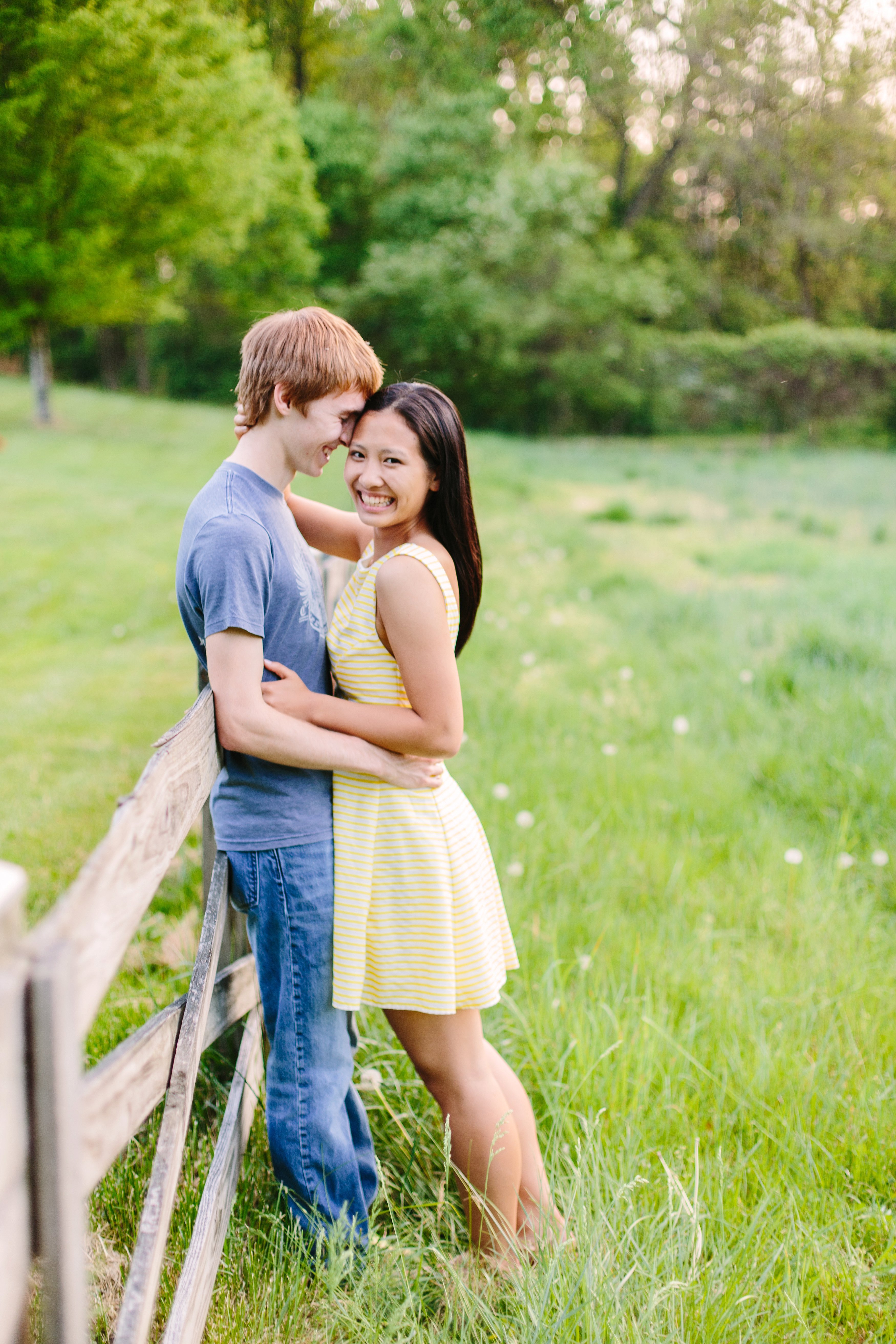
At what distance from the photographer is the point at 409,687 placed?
5.88 ft

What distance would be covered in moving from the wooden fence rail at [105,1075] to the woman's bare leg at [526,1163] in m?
0.57

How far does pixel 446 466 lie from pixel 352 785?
0.68 meters

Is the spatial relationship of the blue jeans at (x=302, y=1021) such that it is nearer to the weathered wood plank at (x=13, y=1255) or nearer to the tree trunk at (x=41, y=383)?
the weathered wood plank at (x=13, y=1255)

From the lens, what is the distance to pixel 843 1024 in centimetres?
272

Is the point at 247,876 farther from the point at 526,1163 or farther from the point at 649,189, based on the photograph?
the point at 649,189

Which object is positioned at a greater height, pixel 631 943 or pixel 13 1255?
pixel 13 1255

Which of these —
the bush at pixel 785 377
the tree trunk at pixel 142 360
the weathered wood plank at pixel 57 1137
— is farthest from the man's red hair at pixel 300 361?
the bush at pixel 785 377

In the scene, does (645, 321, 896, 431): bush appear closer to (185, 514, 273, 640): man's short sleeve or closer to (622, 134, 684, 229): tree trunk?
(622, 134, 684, 229): tree trunk

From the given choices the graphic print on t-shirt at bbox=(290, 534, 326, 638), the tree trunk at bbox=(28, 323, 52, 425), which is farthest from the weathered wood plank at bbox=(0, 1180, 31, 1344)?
the tree trunk at bbox=(28, 323, 52, 425)

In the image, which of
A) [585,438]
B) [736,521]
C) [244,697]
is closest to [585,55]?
[244,697]

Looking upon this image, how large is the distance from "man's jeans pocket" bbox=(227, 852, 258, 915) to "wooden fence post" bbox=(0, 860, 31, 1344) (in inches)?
39.2

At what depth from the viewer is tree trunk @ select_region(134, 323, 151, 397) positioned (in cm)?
1148

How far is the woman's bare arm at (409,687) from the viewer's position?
176 cm

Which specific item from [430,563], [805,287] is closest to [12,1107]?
[430,563]
